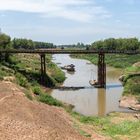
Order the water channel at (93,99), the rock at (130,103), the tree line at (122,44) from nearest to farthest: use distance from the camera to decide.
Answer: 1. the rock at (130,103)
2. the water channel at (93,99)
3. the tree line at (122,44)

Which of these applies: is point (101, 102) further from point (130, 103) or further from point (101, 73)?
point (101, 73)

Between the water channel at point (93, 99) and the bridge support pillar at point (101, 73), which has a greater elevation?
the bridge support pillar at point (101, 73)

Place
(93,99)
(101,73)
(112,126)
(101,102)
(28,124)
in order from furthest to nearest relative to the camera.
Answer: (101,73), (93,99), (101,102), (112,126), (28,124)

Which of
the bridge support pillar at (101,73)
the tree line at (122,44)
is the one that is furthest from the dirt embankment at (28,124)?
the tree line at (122,44)

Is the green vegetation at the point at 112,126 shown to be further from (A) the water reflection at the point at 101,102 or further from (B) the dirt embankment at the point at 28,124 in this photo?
(A) the water reflection at the point at 101,102

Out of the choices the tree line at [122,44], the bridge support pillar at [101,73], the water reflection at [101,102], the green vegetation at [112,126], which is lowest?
the water reflection at [101,102]

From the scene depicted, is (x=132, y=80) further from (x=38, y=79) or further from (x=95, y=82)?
(x=38, y=79)

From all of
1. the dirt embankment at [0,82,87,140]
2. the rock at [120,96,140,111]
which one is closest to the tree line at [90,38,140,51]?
the rock at [120,96,140,111]

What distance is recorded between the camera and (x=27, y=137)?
2595cm

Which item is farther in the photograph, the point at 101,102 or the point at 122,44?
the point at 122,44

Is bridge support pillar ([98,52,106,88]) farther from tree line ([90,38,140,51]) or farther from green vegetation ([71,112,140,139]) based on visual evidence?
tree line ([90,38,140,51])

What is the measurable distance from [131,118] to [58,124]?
15315mm

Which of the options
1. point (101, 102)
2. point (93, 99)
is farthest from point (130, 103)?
point (93, 99)

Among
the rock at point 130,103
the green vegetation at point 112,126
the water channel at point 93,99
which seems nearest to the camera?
the green vegetation at point 112,126
